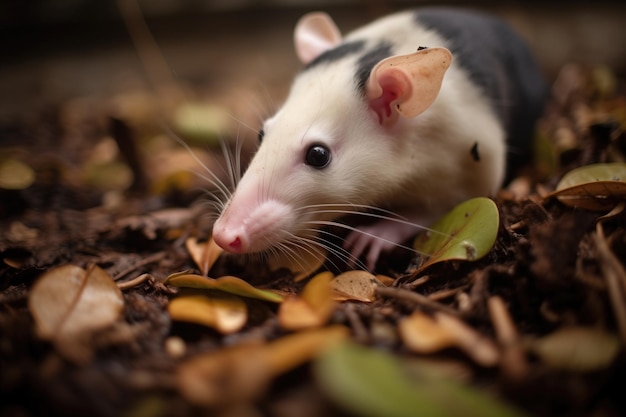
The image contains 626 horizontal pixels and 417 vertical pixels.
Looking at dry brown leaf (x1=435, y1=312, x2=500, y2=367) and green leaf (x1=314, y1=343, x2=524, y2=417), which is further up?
green leaf (x1=314, y1=343, x2=524, y2=417)

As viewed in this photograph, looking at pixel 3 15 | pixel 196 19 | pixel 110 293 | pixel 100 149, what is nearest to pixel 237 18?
pixel 196 19

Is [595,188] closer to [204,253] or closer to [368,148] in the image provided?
[368,148]

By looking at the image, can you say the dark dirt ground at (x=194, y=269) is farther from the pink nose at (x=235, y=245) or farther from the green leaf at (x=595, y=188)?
the pink nose at (x=235, y=245)

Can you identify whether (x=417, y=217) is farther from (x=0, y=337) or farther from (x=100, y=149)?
(x=100, y=149)

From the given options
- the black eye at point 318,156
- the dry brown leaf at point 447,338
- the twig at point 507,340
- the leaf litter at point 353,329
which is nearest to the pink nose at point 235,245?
the leaf litter at point 353,329

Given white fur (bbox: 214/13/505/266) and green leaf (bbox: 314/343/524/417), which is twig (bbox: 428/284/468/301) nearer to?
green leaf (bbox: 314/343/524/417)

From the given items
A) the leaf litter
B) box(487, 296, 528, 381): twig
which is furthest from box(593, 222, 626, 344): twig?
box(487, 296, 528, 381): twig

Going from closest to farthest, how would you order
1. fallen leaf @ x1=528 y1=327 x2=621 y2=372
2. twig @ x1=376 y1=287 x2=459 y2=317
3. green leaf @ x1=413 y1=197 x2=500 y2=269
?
fallen leaf @ x1=528 y1=327 x2=621 y2=372
twig @ x1=376 y1=287 x2=459 y2=317
green leaf @ x1=413 y1=197 x2=500 y2=269
